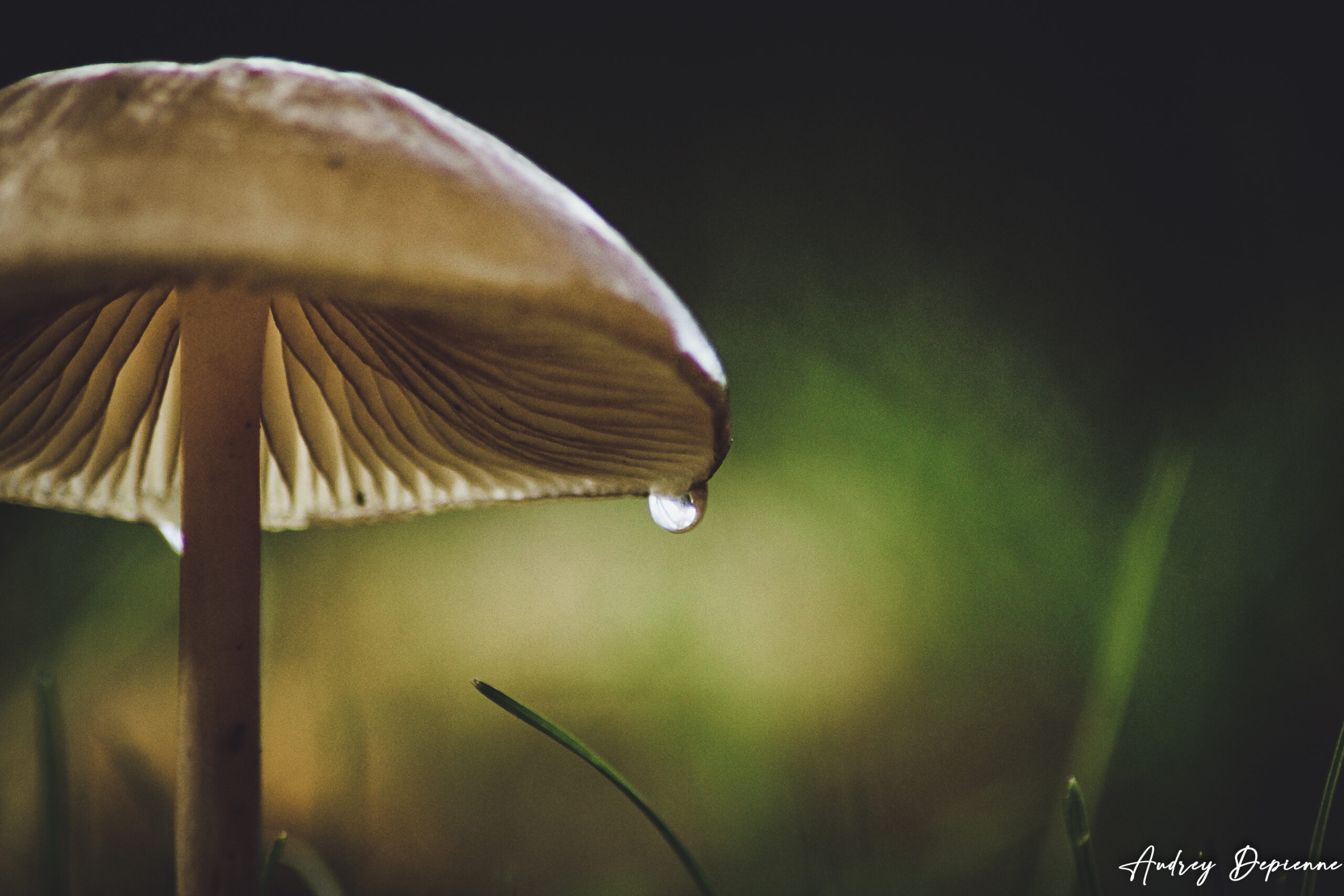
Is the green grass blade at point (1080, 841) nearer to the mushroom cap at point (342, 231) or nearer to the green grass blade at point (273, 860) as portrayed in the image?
the mushroom cap at point (342, 231)

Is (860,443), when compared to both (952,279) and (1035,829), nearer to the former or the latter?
(952,279)

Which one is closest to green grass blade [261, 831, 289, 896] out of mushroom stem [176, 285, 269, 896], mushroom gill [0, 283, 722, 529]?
mushroom stem [176, 285, 269, 896]

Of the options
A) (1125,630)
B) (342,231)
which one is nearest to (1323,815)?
(1125,630)

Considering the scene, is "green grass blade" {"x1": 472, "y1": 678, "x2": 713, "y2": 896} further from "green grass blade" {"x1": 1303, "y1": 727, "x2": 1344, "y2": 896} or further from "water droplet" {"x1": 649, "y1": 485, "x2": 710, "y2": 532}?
"green grass blade" {"x1": 1303, "y1": 727, "x2": 1344, "y2": 896}

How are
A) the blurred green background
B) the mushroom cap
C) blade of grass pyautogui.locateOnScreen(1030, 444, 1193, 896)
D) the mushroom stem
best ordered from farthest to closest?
the blurred green background → blade of grass pyautogui.locateOnScreen(1030, 444, 1193, 896) → the mushroom stem → the mushroom cap

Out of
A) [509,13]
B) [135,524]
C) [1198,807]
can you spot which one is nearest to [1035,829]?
[1198,807]

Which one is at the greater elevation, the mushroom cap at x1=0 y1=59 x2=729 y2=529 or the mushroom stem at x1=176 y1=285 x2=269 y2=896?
the mushroom cap at x1=0 y1=59 x2=729 y2=529

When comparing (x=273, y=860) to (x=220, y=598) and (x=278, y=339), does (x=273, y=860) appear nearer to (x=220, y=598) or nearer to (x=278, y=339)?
(x=220, y=598)
